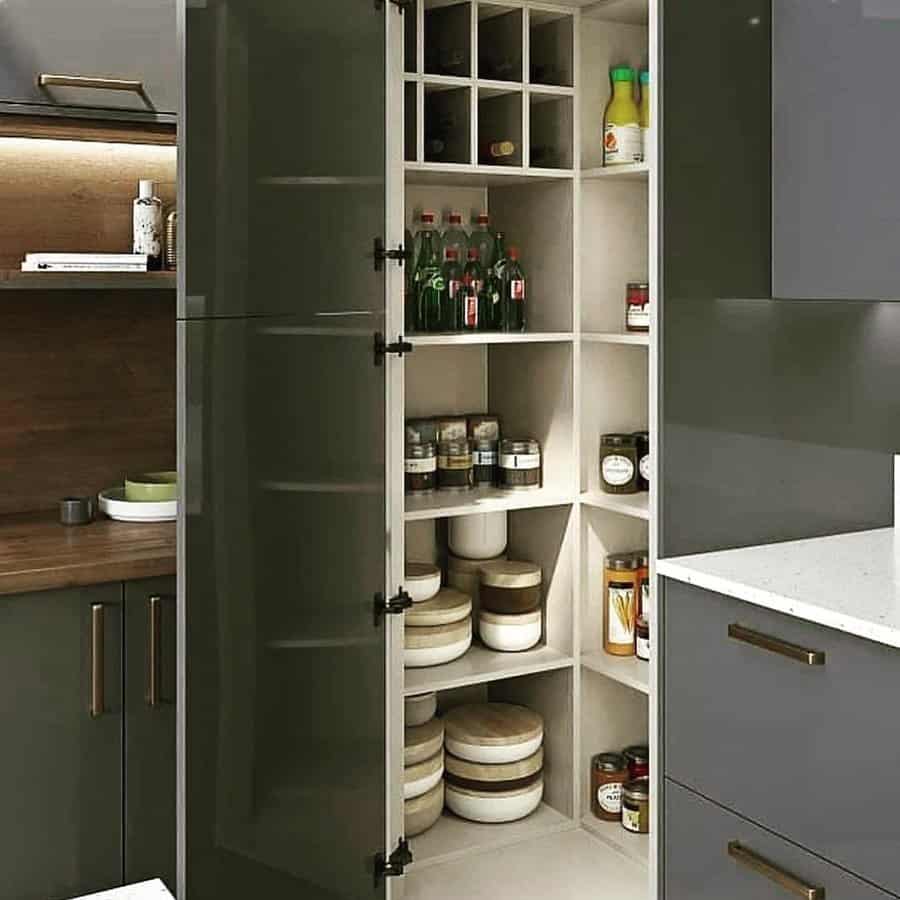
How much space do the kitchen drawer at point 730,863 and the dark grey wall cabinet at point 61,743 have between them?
102 cm

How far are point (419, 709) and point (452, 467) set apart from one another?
0.56 metres

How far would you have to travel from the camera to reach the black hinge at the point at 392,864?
270 centimetres

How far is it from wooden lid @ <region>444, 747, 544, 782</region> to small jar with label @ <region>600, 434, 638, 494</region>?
0.67 metres

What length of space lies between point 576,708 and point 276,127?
5.13 ft

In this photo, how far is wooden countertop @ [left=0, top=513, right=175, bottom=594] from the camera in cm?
233

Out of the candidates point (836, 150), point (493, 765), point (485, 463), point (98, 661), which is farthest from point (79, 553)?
point (836, 150)

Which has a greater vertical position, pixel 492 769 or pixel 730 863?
pixel 730 863

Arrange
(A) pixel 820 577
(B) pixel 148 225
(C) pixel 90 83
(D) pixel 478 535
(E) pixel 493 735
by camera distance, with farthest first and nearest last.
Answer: (D) pixel 478 535, (E) pixel 493 735, (B) pixel 148 225, (C) pixel 90 83, (A) pixel 820 577

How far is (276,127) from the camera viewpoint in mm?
2342

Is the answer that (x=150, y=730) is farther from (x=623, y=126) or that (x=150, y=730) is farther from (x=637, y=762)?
(x=623, y=126)

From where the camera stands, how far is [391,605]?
8.82ft

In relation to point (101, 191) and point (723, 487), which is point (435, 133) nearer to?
point (101, 191)

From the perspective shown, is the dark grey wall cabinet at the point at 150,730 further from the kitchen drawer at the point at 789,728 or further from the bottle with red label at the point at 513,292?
the bottle with red label at the point at 513,292

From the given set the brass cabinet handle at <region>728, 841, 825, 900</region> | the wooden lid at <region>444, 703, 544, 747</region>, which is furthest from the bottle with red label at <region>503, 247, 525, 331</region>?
the brass cabinet handle at <region>728, 841, 825, 900</region>
